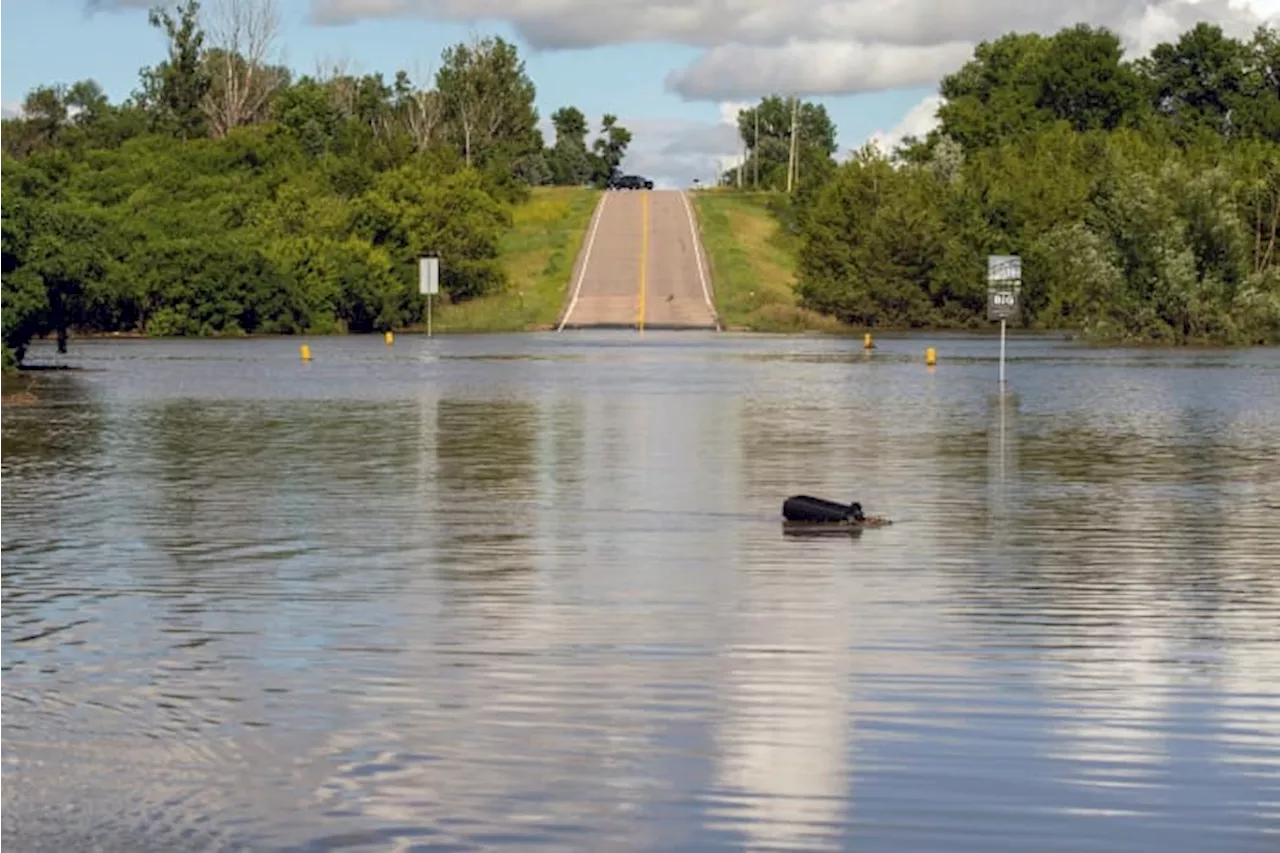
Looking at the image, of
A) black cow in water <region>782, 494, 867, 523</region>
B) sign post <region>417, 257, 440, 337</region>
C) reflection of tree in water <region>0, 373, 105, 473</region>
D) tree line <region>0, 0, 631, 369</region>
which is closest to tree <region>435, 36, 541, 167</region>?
tree line <region>0, 0, 631, 369</region>

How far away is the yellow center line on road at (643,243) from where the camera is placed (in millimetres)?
110750

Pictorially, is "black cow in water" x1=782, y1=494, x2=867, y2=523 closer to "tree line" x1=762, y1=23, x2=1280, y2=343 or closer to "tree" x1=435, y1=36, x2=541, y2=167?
"tree line" x1=762, y1=23, x2=1280, y2=343

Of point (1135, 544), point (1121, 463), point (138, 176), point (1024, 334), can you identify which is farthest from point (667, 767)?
point (138, 176)

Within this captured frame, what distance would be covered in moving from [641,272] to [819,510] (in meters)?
101

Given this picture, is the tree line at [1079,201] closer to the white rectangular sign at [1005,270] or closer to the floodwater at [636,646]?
the white rectangular sign at [1005,270]

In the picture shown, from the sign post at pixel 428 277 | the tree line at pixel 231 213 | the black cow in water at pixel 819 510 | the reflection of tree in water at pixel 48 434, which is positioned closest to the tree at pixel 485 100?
the tree line at pixel 231 213

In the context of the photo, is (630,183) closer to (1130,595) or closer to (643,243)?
(643,243)

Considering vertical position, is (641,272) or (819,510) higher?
(641,272)

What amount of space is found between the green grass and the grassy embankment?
7978mm

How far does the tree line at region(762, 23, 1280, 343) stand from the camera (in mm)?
78688

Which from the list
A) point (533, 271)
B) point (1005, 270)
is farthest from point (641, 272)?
point (1005, 270)

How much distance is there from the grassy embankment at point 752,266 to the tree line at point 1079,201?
5.09ft

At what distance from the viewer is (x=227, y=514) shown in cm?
2211

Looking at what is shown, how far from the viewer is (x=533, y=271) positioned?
400 ft
